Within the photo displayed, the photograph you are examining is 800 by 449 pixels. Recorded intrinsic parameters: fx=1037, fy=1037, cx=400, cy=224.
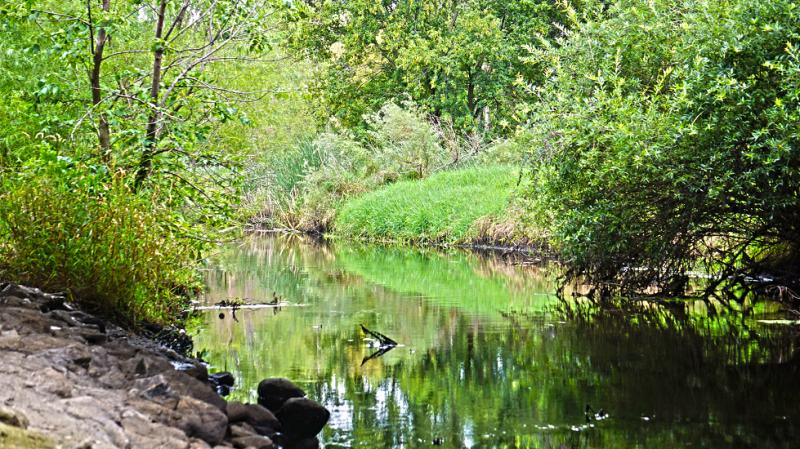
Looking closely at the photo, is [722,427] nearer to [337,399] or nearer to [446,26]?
[337,399]

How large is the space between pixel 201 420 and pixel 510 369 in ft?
13.4

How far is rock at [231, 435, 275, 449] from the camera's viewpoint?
6.36 metres

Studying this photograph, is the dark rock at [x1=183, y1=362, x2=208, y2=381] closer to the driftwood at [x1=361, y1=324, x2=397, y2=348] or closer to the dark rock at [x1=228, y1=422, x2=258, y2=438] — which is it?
the dark rock at [x1=228, y1=422, x2=258, y2=438]

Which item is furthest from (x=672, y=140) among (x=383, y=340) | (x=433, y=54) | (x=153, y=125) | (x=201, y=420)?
(x=433, y=54)

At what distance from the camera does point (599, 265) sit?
47.9 feet

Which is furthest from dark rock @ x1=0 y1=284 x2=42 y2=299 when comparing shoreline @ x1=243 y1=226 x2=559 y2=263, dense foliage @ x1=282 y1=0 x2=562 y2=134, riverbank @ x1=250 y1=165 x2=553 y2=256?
dense foliage @ x1=282 y1=0 x2=562 y2=134

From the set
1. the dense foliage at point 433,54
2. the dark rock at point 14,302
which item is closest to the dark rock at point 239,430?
the dark rock at point 14,302

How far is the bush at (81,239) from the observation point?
9742 millimetres

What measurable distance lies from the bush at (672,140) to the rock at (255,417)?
6479 millimetres

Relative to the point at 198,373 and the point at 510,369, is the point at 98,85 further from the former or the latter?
the point at 510,369

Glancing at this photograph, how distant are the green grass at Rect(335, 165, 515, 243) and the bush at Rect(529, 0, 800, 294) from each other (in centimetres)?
1089

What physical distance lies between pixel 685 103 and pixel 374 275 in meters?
8.80

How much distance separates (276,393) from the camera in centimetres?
778

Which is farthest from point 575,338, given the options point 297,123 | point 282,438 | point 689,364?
point 297,123
